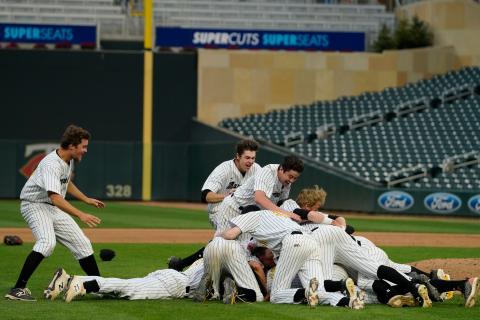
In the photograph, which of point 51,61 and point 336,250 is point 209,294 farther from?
point 51,61

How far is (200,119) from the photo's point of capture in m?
36.4

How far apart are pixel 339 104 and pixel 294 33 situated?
9.01 feet

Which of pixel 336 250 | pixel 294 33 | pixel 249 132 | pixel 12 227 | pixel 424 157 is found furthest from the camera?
pixel 294 33

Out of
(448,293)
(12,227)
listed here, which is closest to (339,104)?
(12,227)

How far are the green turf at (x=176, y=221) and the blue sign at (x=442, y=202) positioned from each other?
0.83m

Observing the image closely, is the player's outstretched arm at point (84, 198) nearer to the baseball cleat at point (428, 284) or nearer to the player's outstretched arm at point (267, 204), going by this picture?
the player's outstretched arm at point (267, 204)

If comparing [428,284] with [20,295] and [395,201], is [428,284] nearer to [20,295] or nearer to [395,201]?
[20,295]

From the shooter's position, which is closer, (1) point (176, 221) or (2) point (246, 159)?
(2) point (246, 159)

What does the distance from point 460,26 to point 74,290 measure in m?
29.3

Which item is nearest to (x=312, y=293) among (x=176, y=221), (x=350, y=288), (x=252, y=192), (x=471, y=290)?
(x=350, y=288)

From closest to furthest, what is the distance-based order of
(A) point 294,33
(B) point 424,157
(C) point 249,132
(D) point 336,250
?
(D) point 336,250
(B) point 424,157
(C) point 249,132
(A) point 294,33

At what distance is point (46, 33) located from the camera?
115ft

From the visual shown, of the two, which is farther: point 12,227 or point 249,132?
point 249,132

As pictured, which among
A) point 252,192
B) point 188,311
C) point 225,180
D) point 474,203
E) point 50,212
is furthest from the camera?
point 474,203
